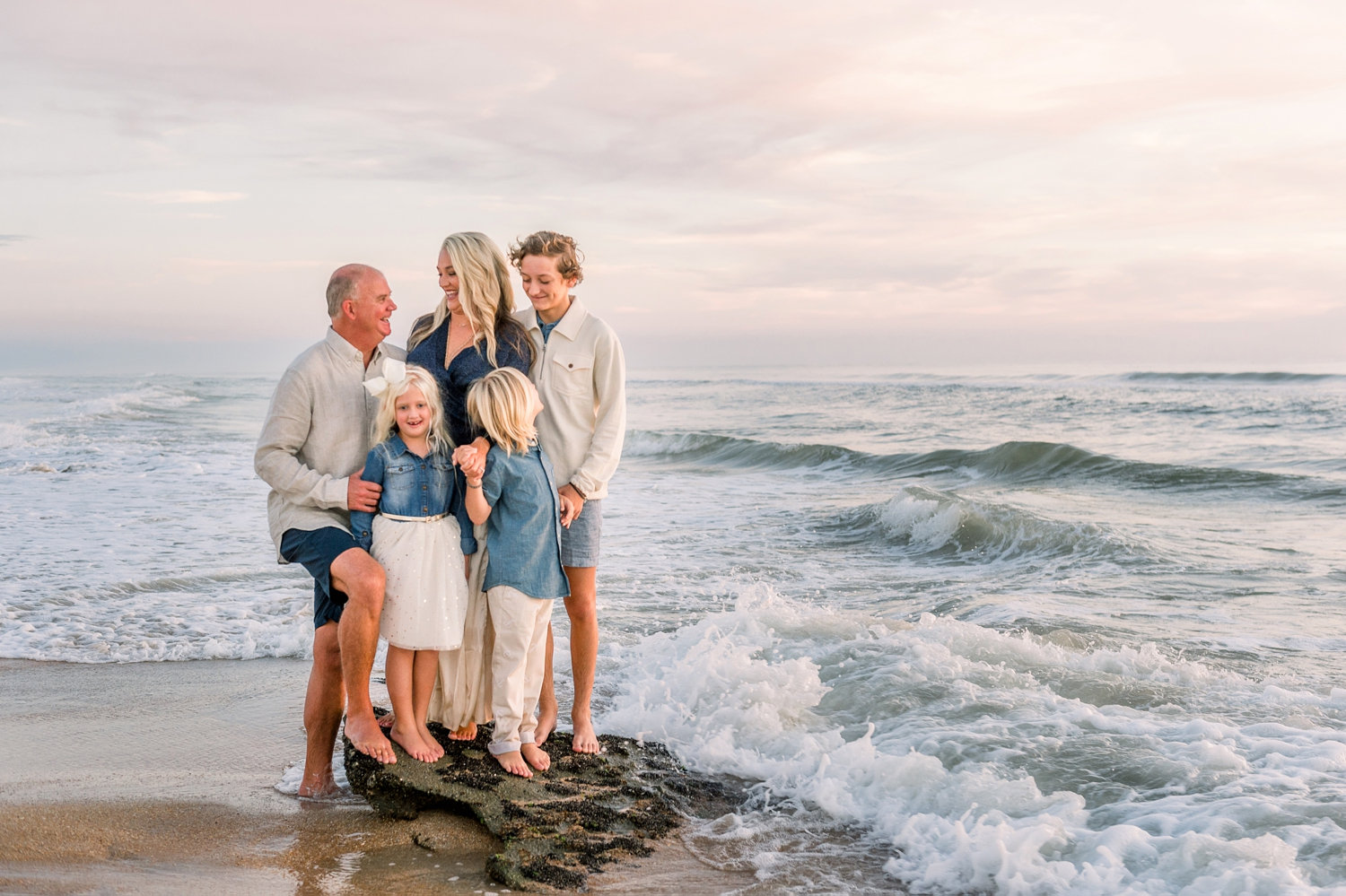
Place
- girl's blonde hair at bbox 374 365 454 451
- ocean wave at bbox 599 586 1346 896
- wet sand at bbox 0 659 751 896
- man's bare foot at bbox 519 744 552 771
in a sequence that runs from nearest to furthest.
→ wet sand at bbox 0 659 751 896
ocean wave at bbox 599 586 1346 896
girl's blonde hair at bbox 374 365 454 451
man's bare foot at bbox 519 744 552 771

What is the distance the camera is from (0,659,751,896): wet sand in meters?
3.34

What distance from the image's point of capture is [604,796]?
3.94m

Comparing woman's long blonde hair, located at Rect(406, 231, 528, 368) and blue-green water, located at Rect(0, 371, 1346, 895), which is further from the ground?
woman's long blonde hair, located at Rect(406, 231, 528, 368)

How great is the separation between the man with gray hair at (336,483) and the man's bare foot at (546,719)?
26.6 inches

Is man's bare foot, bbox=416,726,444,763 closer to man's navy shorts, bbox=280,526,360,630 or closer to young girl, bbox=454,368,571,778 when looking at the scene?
young girl, bbox=454,368,571,778

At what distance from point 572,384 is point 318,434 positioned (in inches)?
39.5

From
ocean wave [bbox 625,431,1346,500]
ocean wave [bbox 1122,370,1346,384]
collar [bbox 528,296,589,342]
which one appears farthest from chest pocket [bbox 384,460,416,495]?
ocean wave [bbox 1122,370,1346,384]

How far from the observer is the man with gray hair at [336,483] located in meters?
3.68

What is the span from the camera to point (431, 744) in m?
3.91

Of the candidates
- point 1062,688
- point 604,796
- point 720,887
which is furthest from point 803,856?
point 1062,688

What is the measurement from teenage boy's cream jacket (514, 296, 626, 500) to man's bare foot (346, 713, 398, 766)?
1.18 metres

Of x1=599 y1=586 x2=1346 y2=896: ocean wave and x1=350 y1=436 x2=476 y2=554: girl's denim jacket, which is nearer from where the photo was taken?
x1=599 y1=586 x2=1346 y2=896: ocean wave

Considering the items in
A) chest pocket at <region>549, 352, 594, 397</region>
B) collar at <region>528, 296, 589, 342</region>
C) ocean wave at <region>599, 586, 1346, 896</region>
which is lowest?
ocean wave at <region>599, 586, 1346, 896</region>

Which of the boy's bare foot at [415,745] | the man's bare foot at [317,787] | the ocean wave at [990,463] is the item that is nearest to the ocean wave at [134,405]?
the ocean wave at [990,463]
